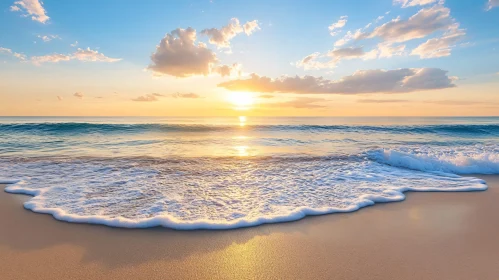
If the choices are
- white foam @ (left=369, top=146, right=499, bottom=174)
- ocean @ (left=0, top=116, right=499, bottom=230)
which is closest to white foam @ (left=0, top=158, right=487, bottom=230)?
ocean @ (left=0, top=116, right=499, bottom=230)

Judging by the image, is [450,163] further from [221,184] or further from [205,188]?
[205,188]

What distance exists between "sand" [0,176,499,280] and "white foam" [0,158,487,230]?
10.6 inches

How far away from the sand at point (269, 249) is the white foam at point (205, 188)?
27cm

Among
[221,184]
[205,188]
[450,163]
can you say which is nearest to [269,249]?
[205,188]

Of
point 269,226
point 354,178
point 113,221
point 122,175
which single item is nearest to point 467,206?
point 354,178

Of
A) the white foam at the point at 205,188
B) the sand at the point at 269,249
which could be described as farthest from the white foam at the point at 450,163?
the sand at the point at 269,249

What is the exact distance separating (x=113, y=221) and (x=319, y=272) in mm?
2847

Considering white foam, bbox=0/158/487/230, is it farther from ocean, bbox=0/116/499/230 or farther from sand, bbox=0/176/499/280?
sand, bbox=0/176/499/280

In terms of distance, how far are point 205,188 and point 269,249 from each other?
2582 millimetres

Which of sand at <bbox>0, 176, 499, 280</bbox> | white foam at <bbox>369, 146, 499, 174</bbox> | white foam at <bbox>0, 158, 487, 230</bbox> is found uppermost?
white foam at <bbox>369, 146, 499, 174</bbox>

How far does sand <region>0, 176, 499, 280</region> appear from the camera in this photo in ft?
8.52

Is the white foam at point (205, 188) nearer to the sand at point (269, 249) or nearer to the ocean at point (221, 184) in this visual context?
the ocean at point (221, 184)

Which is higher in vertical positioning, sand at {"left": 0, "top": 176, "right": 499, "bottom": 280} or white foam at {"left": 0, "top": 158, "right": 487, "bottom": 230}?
white foam at {"left": 0, "top": 158, "right": 487, "bottom": 230}

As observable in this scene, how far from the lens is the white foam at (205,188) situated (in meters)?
3.91
